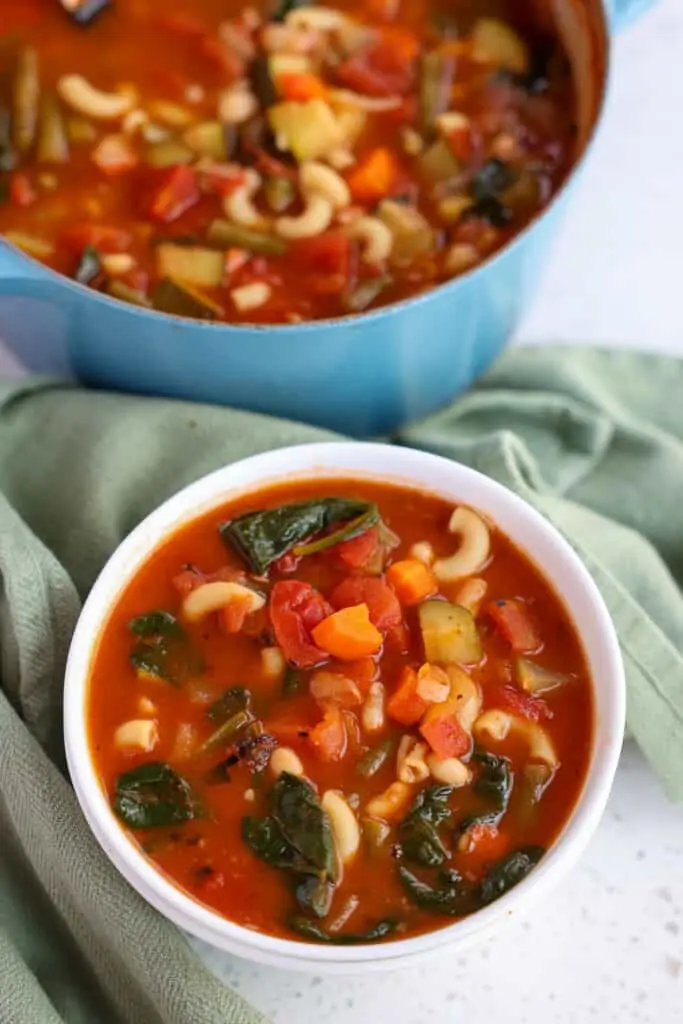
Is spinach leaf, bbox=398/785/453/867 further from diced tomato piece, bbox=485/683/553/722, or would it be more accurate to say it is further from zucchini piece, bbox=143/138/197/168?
zucchini piece, bbox=143/138/197/168

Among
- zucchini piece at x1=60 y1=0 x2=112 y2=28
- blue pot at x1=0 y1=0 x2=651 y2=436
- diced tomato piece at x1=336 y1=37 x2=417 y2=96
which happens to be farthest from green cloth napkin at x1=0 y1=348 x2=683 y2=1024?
zucchini piece at x1=60 y1=0 x2=112 y2=28

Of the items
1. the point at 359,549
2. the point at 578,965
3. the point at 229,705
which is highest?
the point at 359,549

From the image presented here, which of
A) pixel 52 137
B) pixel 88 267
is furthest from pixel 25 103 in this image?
pixel 88 267

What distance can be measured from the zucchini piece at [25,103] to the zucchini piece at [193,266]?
1.03 feet

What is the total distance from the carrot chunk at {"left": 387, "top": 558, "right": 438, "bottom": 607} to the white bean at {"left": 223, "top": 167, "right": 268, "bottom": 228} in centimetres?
65

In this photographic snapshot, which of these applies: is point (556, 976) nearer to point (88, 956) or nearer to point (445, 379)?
point (88, 956)

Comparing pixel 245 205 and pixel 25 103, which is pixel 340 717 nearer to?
pixel 245 205

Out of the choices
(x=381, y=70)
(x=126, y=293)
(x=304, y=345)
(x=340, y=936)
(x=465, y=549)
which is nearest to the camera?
(x=340, y=936)

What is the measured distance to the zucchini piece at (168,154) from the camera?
2.12 m

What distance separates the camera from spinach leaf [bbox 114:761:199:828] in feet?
5.00

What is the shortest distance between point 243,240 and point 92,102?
35 cm

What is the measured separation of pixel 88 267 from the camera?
201 cm

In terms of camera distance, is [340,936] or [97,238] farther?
[97,238]

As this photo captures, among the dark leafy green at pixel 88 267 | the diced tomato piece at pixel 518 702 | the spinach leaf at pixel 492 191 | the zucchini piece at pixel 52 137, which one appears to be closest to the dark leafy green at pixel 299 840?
the diced tomato piece at pixel 518 702
